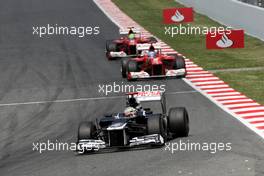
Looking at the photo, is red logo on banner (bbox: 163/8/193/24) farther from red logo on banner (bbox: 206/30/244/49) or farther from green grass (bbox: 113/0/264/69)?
red logo on banner (bbox: 206/30/244/49)

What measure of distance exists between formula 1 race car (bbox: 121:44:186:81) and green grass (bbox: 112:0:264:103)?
5.02 ft

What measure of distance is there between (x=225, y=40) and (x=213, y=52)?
34.3 inches

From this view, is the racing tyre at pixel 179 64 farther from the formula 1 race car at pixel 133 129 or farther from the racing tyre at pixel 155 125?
the racing tyre at pixel 155 125

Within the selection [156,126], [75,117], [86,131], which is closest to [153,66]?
[75,117]

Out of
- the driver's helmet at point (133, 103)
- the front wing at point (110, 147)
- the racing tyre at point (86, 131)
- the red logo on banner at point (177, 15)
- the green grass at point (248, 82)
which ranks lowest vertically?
the front wing at point (110, 147)

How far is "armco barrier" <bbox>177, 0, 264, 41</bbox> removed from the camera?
1387 inches

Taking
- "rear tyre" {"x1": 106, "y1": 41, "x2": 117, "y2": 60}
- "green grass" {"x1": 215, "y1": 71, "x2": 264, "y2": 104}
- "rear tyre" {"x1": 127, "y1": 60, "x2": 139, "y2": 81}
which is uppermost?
"rear tyre" {"x1": 106, "y1": 41, "x2": 117, "y2": 60}

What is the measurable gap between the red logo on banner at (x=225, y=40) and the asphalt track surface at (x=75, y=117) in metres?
4.36

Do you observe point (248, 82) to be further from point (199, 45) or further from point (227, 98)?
point (199, 45)

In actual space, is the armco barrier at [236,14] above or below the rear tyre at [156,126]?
above

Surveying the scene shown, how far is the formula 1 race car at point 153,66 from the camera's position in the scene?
27.4 m

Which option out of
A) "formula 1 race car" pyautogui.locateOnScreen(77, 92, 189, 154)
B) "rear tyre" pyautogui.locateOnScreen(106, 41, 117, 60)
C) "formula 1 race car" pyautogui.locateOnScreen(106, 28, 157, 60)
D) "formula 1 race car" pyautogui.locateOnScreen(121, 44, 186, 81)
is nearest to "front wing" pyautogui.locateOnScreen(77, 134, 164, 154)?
"formula 1 race car" pyautogui.locateOnScreen(77, 92, 189, 154)

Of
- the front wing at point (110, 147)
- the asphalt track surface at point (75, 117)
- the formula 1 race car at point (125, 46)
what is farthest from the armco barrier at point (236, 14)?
the front wing at point (110, 147)

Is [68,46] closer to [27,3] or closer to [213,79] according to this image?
[213,79]
